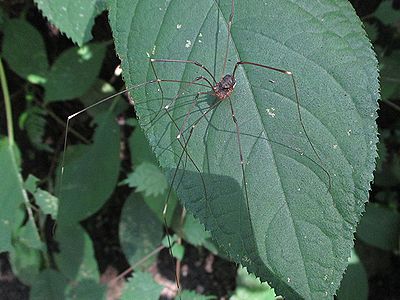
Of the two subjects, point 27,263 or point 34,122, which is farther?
point 34,122

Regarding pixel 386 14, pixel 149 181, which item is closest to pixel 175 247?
pixel 149 181

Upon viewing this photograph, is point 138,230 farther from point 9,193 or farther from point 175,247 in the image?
point 9,193

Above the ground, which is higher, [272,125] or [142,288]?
[272,125]

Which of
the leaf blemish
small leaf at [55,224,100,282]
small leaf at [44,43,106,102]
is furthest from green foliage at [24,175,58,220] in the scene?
the leaf blemish

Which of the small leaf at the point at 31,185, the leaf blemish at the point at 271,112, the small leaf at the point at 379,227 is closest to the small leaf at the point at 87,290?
the small leaf at the point at 31,185

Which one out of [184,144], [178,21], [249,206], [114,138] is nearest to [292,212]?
[249,206]

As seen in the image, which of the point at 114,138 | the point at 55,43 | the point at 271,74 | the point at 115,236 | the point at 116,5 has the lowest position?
the point at 115,236

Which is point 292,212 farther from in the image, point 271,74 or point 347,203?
point 271,74
